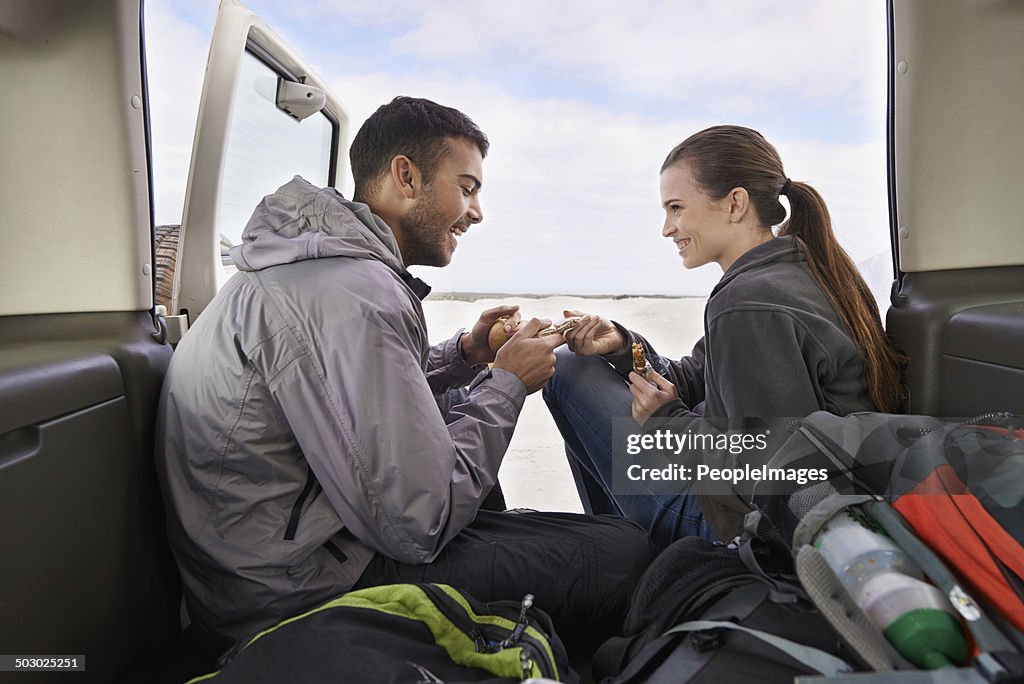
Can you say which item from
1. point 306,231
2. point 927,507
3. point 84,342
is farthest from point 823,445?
point 84,342

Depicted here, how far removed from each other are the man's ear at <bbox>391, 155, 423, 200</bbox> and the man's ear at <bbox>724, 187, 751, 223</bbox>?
0.74 m

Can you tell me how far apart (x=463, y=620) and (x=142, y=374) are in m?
0.77

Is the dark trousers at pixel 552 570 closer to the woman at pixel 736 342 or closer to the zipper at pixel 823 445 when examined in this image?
the woman at pixel 736 342

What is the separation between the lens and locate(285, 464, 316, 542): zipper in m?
1.16

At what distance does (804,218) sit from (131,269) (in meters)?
1.49

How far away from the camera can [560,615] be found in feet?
4.13

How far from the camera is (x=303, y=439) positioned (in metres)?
1.13

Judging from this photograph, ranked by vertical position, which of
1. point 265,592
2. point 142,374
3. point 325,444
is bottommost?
point 265,592

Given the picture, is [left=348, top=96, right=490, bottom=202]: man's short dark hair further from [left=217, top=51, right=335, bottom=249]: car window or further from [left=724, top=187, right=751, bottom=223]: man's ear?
[left=724, top=187, right=751, bottom=223]: man's ear

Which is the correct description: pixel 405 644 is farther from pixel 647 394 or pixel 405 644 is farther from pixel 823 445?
pixel 647 394

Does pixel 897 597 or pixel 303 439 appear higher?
pixel 303 439

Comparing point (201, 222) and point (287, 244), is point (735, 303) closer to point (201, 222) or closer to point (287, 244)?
point (287, 244)

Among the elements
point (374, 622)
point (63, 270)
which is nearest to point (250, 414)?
point (374, 622)

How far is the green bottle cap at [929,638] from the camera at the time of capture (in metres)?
0.67
